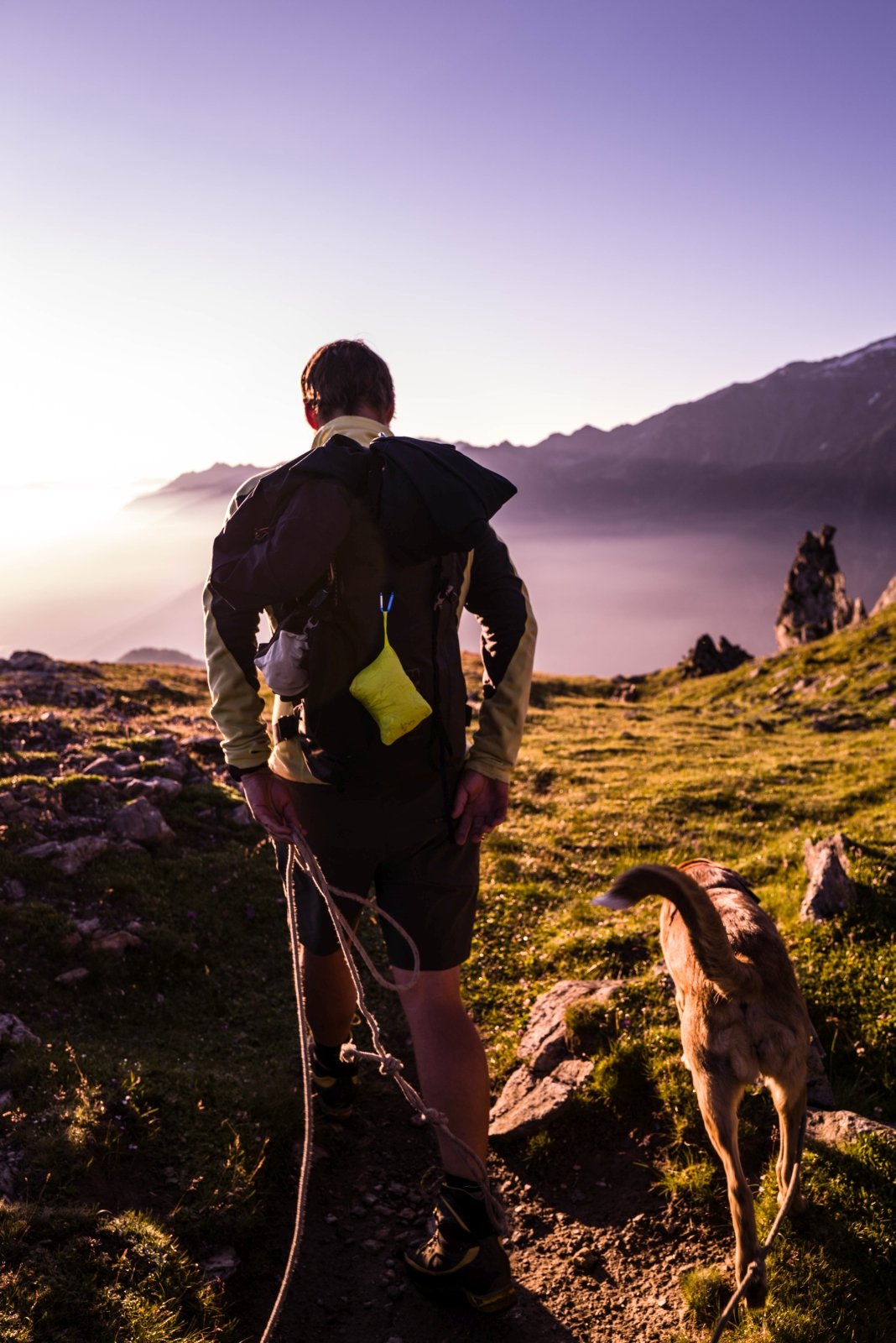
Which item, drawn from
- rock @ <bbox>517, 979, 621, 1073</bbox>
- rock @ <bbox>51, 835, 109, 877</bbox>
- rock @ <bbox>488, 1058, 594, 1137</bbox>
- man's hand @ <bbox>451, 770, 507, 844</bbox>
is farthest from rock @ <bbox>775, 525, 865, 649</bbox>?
man's hand @ <bbox>451, 770, 507, 844</bbox>

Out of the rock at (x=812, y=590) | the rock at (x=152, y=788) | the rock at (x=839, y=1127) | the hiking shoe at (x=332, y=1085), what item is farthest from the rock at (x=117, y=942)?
the rock at (x=812, y=590)

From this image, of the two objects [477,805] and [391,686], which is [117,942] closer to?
[477,805]

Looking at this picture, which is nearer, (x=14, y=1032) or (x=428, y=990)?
(x=428, y=990)

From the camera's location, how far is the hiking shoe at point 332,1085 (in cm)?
576

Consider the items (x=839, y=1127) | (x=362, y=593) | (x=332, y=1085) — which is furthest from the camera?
(x=332, y=1085)

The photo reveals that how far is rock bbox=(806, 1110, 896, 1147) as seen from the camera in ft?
15.8

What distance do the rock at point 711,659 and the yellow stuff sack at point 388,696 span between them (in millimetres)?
76121

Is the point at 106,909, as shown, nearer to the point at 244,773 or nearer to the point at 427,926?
the point at 244,773

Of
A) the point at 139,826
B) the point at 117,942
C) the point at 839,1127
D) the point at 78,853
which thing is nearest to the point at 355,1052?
the point at 839,1127

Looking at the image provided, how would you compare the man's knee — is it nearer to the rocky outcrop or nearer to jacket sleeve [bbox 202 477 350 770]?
jacket sleeve [bbox 202 477 350 770]

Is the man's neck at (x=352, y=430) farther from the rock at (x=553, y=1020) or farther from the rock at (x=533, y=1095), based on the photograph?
the rock at (x=553, y=1020)

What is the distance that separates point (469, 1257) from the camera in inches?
166

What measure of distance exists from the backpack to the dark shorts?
6.8 inches

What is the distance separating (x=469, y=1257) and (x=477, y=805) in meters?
2.46
